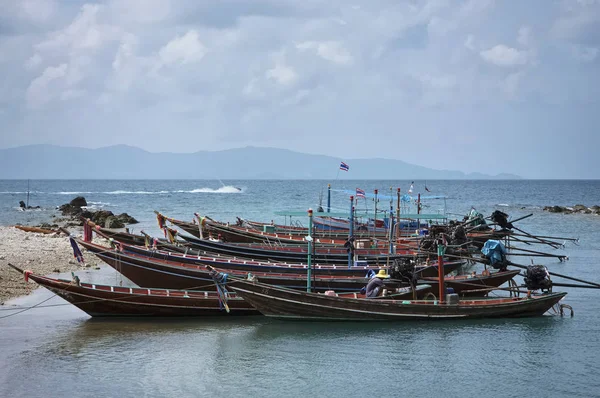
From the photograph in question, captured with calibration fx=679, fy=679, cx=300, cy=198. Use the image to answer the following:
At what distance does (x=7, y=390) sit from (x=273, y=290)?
8.44m

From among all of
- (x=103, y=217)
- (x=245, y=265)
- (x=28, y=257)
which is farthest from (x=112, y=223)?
(x=245, y=265)

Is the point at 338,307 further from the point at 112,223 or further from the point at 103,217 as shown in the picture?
the point at 103,217

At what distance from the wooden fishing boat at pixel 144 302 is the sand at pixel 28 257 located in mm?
3624

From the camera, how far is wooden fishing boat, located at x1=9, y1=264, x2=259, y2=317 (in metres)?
21.8

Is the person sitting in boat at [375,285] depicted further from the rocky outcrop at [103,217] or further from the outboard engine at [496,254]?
the rocky outcrop at [103,217]

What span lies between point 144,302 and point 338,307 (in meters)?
6.32

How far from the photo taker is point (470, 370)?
18656mm

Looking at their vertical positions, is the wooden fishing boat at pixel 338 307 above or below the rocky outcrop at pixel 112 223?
below

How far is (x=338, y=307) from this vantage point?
2203 cm

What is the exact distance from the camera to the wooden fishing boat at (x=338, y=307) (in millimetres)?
21750

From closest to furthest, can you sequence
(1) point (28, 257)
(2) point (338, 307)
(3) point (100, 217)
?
(2) point (338, 307) < (1) point (28, 257) < (3) point (100, 217)

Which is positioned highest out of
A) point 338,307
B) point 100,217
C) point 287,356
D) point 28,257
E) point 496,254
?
point 496,254

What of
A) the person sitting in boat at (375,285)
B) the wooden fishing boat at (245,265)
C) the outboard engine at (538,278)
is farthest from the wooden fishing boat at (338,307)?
the wooden fishing boat at (245,265)

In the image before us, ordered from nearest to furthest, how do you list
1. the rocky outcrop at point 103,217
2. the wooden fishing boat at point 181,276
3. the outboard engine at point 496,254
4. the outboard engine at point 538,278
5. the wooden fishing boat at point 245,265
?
the outboard engine at point 538,278
the wooden fishing boat at point 181,276
the outboard engine at point 496,254
the wooden fishing boat at point 245,265
the rocky outcrop at point 103,217
